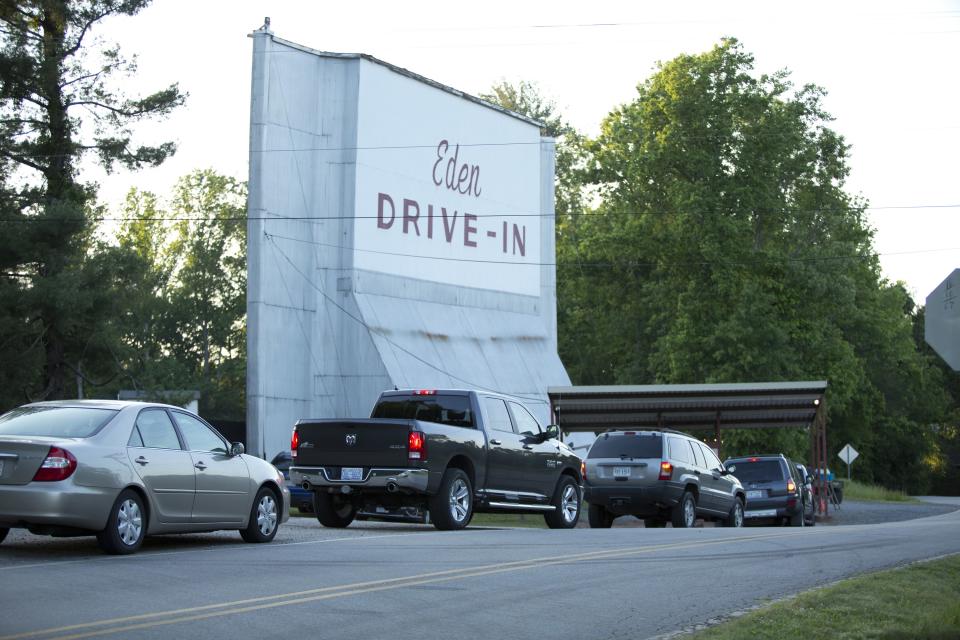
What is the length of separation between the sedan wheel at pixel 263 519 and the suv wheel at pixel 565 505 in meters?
6.08

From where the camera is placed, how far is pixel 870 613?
32.5ft

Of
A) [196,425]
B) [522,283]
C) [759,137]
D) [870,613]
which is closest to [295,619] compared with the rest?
[870,613]

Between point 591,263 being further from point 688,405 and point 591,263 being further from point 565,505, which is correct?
point 565,505

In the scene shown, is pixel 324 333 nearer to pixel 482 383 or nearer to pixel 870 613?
pixel 482 383

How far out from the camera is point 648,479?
22.6m

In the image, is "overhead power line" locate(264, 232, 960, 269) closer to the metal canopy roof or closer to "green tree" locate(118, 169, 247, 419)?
the metal canopy roof

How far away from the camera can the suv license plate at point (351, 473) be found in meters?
18.0

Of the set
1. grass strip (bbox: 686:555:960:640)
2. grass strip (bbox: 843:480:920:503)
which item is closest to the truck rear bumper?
grass strip (bbox: 686:555:960:640)

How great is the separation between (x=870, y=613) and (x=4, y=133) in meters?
29.8

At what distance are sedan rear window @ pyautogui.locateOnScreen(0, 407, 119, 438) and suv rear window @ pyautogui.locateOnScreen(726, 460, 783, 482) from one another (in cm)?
1856

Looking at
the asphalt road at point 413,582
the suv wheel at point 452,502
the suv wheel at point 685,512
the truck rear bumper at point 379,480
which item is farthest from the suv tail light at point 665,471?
the truck rear bumper at point 379,480

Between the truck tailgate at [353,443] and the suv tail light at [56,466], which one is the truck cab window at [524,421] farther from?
the suv tail light at [56,466]

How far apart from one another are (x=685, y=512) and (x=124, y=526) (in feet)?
39.6

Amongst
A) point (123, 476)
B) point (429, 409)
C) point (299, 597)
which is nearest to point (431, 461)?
point (429, 409)
